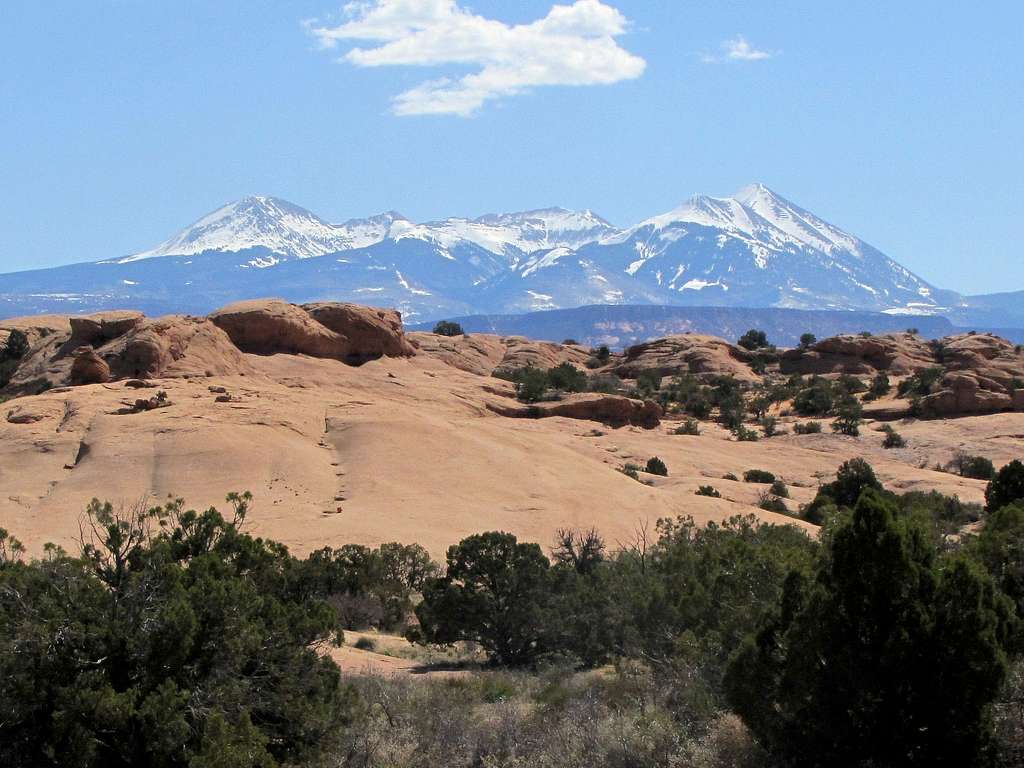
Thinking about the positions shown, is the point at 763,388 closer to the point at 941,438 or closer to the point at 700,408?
the point at 700,408

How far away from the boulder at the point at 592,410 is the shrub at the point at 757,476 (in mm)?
8452

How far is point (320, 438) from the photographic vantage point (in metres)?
37.3

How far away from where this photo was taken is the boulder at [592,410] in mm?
47906

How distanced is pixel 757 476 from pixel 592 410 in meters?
9.75

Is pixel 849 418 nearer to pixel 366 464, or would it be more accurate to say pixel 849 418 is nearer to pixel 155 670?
pixel 366 464

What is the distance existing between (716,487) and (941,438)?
50.9 ft

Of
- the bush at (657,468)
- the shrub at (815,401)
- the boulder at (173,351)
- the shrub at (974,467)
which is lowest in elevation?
the shrub at (974,467)

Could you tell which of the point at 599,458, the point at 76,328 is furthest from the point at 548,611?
the point at 76,328

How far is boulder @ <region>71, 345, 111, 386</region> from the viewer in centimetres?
4122

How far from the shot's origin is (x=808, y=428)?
166 ft

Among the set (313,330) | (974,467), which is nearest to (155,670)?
Answer: (974,467)

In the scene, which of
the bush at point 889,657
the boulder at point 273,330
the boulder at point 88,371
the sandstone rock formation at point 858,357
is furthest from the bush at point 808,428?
the bush at point 889,657

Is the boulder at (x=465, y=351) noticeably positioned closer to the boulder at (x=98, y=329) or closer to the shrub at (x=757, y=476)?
the boulder at (x=98, y=329)

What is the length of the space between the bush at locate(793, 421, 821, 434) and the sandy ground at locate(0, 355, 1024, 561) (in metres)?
3.76
